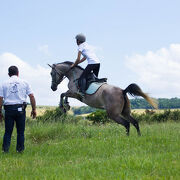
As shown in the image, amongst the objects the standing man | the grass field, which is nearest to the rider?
the grass field

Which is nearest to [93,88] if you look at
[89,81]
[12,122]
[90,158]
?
[89,81]

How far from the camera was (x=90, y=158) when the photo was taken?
315 inches

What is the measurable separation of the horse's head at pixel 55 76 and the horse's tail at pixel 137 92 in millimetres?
2804

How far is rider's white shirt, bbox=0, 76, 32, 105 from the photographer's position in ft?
29.2

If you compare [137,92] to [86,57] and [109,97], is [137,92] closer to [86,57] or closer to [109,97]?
[109,97]

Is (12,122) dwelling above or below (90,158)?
above

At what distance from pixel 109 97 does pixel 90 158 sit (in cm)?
366

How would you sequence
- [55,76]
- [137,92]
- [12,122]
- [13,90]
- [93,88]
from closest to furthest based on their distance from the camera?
[13,90], [12,122], [93,88], [137,92], [55,76]

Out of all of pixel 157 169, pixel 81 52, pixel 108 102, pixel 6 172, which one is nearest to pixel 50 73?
pixel 81 52

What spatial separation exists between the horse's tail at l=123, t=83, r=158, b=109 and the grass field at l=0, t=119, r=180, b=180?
1.99m

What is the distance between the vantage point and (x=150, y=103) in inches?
472

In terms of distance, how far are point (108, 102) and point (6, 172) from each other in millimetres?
5157

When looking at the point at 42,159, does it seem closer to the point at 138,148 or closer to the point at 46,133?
the point at 138,148

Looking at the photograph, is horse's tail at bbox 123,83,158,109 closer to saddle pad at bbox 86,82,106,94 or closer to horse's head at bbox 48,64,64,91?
saddle pad at bbox 86,82,106,94
